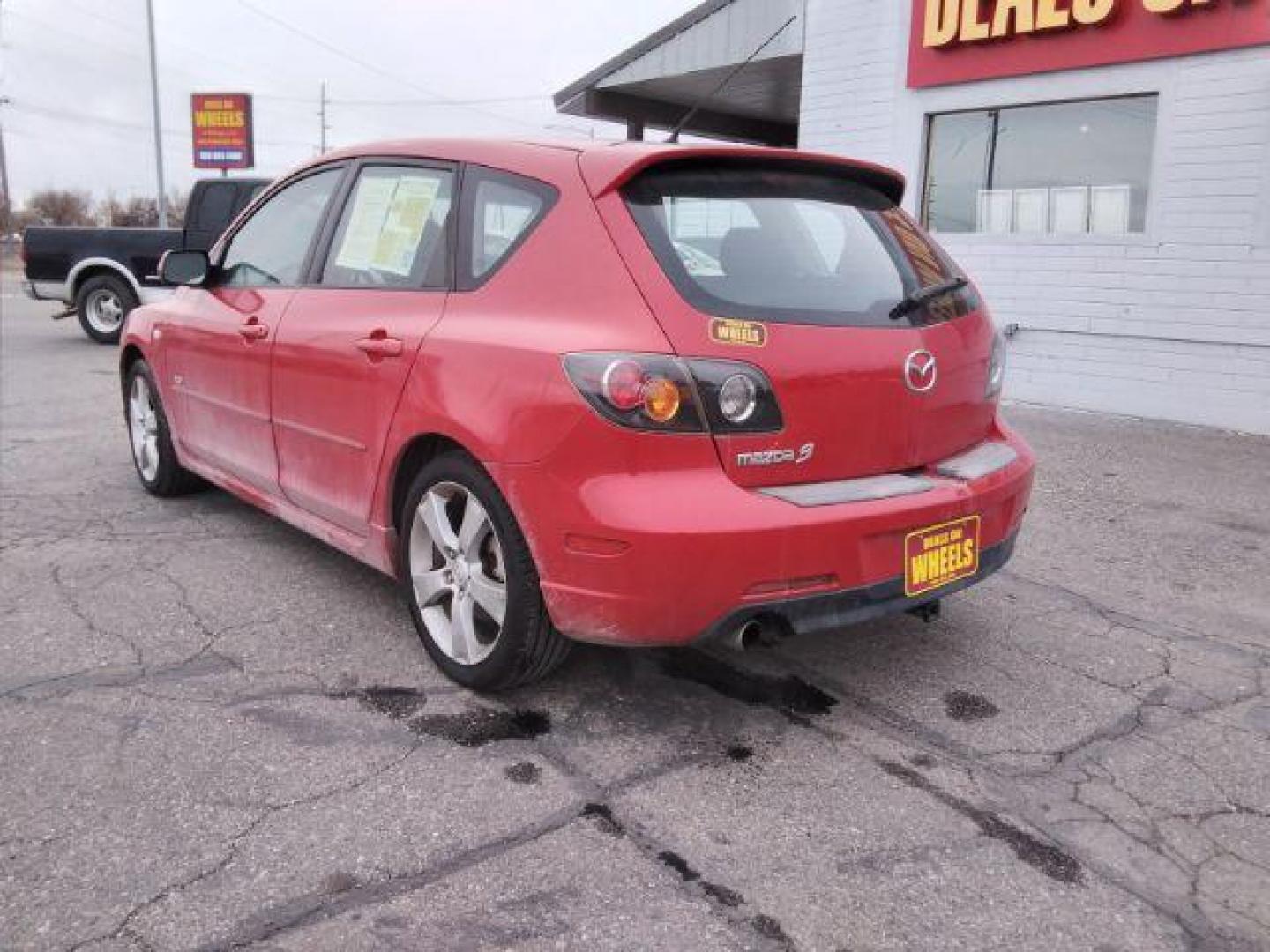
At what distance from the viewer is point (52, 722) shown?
2977mm

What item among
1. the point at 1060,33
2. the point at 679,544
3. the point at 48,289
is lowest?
the point at 679,544

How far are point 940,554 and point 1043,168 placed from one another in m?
7.43

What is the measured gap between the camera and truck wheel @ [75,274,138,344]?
13.3m

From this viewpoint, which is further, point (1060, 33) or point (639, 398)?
point (1060, 33)

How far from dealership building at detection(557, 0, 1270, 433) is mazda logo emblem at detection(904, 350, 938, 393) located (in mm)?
6301

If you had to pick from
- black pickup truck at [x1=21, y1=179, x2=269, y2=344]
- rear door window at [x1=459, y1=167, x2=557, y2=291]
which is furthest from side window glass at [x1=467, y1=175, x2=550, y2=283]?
black pickup truck at [x1=21, y1=179, x2=269, y2=344]

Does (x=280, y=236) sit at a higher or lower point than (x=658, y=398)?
higher

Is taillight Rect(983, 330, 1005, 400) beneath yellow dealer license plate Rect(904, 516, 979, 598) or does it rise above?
above

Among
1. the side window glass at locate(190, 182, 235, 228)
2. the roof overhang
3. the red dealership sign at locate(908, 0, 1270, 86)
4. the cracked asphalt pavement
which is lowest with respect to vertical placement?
→ the cracked asphalt pavement

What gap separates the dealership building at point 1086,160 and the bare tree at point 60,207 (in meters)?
47.6

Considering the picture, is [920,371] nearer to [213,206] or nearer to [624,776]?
[624,776]

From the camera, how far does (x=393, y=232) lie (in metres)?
3.51

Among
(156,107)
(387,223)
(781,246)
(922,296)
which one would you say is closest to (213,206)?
(387,223)

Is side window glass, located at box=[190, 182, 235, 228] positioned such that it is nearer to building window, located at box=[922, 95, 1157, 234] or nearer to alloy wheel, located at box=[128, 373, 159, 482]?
alloy wheel, located at box=[128, 373, 159, 482]
